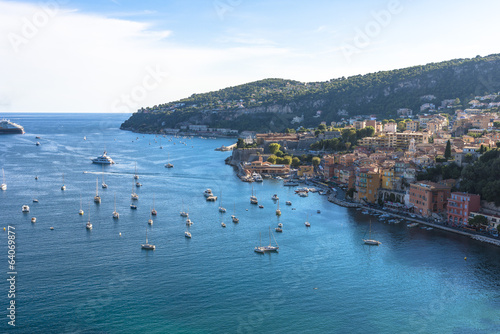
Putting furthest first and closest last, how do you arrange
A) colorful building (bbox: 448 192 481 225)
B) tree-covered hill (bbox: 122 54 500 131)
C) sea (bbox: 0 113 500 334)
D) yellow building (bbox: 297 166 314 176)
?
tree-covered hill (bbox: 122 54 500 131) → yellow building (bbox: 297 166 314 176) → colorful building (bbox: 448 192 481 225) → sea (bbox: 0 113 500 334)

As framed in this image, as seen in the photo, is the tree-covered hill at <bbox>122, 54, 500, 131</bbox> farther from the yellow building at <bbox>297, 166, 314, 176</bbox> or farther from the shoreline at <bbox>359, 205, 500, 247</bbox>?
the shoreline at <bbox>359, 205, 500, 247</bbox>

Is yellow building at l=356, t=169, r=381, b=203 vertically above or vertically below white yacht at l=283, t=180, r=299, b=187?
above

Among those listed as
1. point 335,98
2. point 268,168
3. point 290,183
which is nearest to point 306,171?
point 290,183

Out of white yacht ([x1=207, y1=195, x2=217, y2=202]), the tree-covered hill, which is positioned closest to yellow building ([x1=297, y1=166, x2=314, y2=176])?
white yacht ([x1=207, y1=195, x2=217, y2=202])

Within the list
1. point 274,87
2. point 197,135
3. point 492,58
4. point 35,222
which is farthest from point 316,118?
point 35,222

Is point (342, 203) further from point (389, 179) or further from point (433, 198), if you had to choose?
point (433, 198)

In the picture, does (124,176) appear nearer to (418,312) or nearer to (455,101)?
(418,312)

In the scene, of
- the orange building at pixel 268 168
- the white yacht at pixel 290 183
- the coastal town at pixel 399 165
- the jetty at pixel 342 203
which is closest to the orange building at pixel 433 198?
the coastal town at pixel 399 165

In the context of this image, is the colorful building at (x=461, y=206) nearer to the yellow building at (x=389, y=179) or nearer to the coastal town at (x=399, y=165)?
the coastal town at (x=399, y=165)
